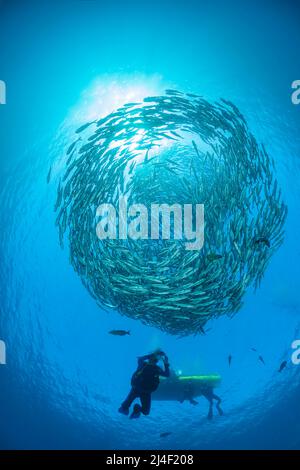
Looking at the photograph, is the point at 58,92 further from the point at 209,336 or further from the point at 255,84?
the point at 209,336

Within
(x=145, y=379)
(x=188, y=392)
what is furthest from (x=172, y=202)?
(x=188, y=392)

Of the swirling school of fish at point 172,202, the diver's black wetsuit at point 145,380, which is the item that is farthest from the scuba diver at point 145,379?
the swirling school of fish at point 172,202

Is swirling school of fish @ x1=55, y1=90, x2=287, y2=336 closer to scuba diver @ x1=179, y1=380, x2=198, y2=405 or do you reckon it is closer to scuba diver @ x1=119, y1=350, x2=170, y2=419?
scuba diver @ x1=119, y1=350, x2=170, y2=419

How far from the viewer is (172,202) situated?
906cm

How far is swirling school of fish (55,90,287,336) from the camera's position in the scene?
305 inches

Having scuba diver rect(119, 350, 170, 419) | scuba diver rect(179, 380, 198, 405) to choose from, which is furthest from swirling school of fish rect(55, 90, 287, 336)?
scuba diver rect(179, 380, 198, 405)

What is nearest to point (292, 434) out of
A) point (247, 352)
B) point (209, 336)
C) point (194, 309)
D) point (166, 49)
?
point (247, 352)

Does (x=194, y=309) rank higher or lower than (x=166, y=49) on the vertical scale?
lower

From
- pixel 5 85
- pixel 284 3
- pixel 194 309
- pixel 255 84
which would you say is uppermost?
pixel 284 3

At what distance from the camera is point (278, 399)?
1773cm

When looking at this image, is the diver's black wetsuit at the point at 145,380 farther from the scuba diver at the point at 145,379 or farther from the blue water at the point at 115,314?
the blue water at the point at 115,314

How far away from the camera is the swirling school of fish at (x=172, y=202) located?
773 centimetres

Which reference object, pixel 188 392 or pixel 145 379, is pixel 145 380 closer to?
pixel 145 379

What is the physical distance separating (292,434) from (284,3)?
1733 centimetres
